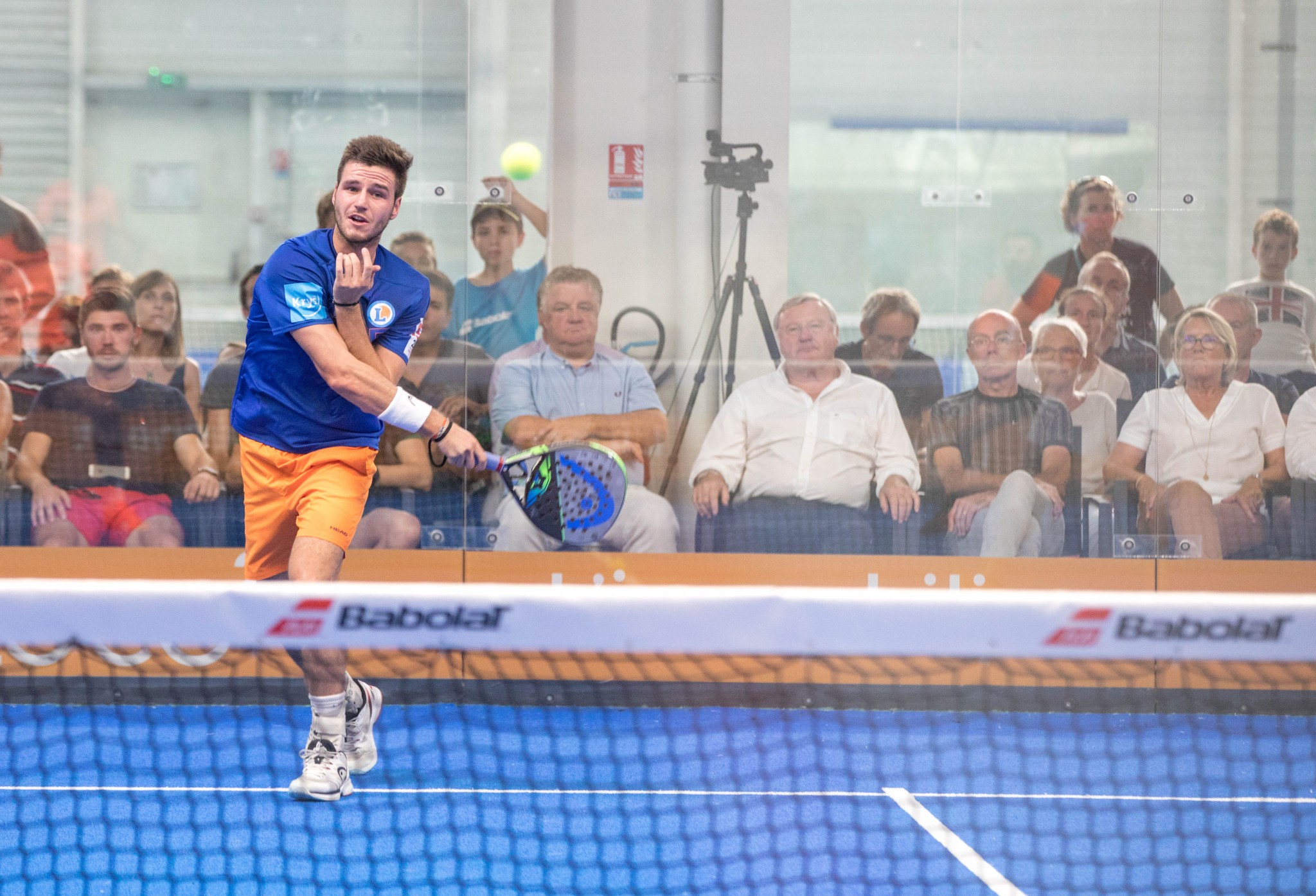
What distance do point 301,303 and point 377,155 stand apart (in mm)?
419

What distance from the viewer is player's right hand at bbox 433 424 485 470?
3.47 m

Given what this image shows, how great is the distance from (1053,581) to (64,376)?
3.78 meters

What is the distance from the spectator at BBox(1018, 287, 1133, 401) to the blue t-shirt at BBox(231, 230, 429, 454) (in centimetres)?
263

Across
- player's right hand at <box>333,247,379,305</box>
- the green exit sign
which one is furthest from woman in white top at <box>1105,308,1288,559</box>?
the green exit sign

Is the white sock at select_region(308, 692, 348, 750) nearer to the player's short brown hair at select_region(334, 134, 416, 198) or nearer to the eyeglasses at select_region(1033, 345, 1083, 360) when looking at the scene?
the player's short brown hair at select_region(334, 134, 416, 198)

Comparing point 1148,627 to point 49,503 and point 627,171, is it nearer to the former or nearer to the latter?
point 627,171

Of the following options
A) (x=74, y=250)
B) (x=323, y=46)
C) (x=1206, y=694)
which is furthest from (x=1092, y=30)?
(x=74, y=250)

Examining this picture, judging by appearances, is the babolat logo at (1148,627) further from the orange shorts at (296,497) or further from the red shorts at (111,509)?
the red shorts at (111,509)

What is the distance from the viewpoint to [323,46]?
5.63 metres

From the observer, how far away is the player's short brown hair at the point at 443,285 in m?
5.48

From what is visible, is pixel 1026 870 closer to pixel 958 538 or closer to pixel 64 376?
pixel 958 538

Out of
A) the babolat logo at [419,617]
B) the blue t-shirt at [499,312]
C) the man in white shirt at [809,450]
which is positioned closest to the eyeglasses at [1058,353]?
the man in white shirt at [809,450]

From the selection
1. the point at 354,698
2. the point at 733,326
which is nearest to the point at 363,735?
the point at 354,698

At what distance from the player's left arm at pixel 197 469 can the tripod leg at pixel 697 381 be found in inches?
65.9
